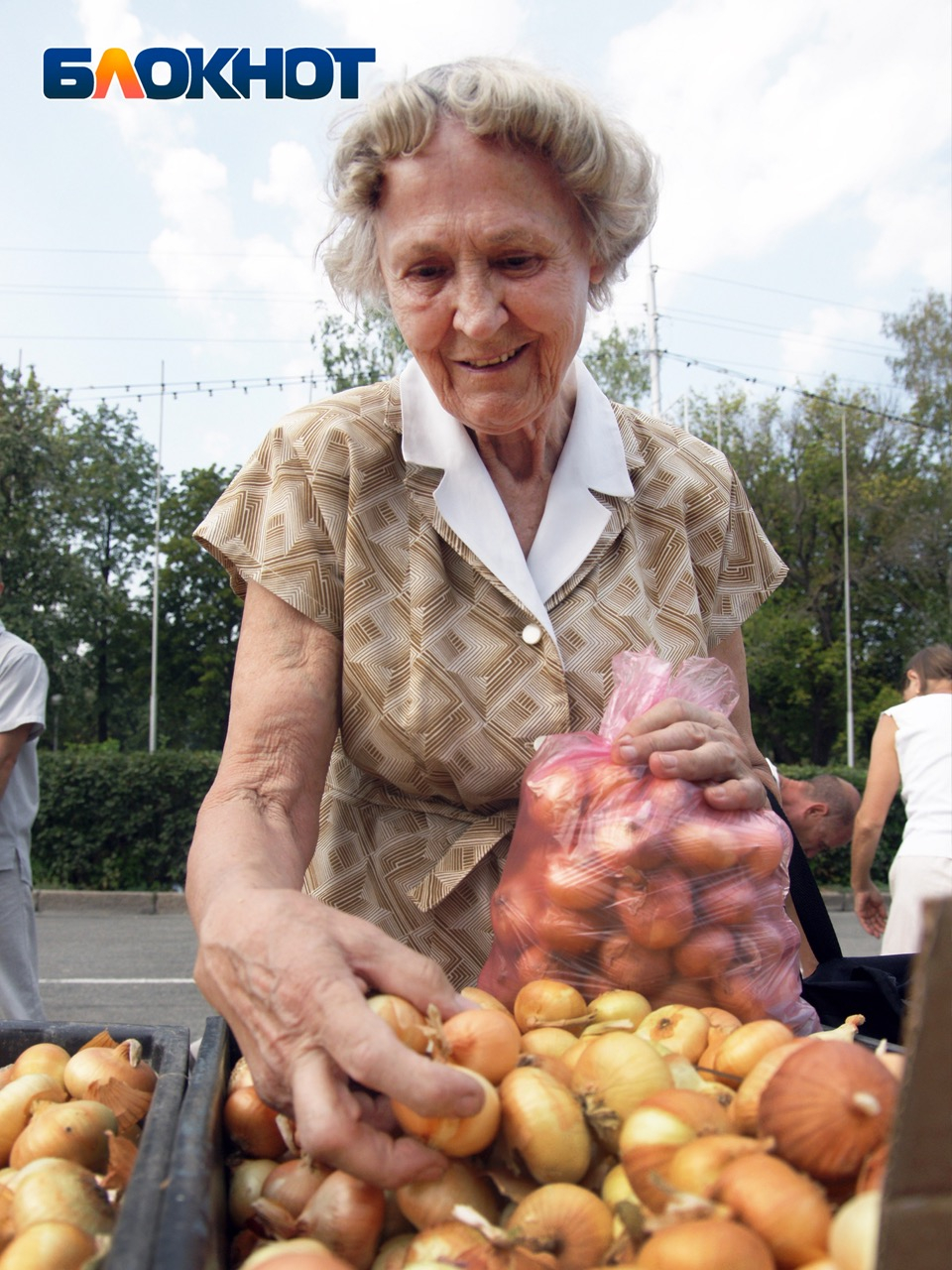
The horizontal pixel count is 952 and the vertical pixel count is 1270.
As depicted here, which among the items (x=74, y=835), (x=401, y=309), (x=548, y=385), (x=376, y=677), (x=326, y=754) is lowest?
(x=74, y=835)

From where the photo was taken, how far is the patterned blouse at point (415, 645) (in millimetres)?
1641

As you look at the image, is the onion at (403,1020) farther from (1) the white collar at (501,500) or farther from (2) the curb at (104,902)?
(2) the curb at (104,902)

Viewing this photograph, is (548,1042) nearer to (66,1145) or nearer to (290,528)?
(66,1145)

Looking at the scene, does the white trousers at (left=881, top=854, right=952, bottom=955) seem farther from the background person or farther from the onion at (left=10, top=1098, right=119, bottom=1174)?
the onion at (left=10, top=1098, right=119, bottom=1174)

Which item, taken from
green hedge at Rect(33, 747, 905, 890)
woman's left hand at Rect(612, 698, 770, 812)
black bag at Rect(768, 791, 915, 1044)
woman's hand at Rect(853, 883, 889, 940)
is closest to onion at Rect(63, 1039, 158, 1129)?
woman's left hand at Rect(612, 698, 770, 812)

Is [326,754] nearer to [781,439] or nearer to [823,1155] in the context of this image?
[823,1155]

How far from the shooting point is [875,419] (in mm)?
33719

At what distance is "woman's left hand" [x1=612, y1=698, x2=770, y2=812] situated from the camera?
1.41 m

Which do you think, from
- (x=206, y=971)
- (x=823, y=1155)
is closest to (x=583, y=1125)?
(x=823, y=1155)

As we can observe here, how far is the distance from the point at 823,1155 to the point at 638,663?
84cm

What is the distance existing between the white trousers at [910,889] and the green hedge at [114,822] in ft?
26.0

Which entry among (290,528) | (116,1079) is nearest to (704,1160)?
(116,1079)

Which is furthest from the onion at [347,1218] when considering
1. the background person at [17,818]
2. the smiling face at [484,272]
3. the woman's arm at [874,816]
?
the woman's arm at [874,816]

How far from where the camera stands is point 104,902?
10.7 m
